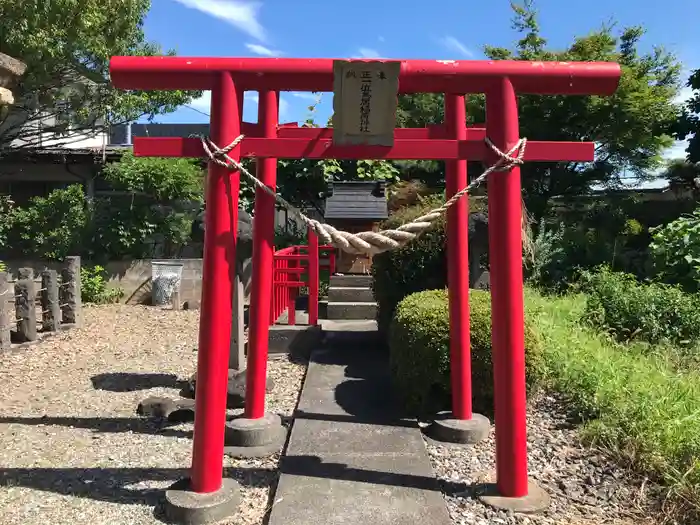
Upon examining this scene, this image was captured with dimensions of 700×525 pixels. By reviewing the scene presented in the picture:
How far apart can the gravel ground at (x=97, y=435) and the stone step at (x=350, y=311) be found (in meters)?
1.34

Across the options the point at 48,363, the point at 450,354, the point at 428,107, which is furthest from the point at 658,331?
the point at 428,107

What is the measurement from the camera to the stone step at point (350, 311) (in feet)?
24.3

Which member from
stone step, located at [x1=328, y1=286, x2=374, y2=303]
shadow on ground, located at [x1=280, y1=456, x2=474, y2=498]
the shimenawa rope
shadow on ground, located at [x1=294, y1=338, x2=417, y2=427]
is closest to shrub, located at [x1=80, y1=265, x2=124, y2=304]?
stone step, located at [x1=328, y1=286, x2=374, y2=303]

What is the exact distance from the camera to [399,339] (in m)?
4.33

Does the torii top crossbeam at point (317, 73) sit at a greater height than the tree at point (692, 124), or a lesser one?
lesser

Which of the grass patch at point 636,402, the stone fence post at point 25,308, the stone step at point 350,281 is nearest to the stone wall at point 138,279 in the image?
the stone fence post at point 25,308

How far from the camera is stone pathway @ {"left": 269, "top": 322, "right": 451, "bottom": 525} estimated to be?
9.02 feet

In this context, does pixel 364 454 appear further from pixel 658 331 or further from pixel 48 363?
pixel 48 363

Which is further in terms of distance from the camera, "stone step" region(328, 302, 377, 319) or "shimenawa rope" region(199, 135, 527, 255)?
"stone step" region(328, 302, 377, 319)

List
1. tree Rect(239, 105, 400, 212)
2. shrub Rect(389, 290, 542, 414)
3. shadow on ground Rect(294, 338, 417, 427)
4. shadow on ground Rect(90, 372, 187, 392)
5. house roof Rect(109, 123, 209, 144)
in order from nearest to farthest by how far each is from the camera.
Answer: shrub Rect(389, 290, 542, 414) < shadow on ground Rect(294, 338, 417, 427) < shadow on ground Rect(90, 372, 187, 392) < tree Rect(239, 105, 400, 212) < house roof Rect(109, 123, 209, 144)

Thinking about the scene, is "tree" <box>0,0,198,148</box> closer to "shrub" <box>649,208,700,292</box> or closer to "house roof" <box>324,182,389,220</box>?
"house roof" <box>324,182,389,220</box>

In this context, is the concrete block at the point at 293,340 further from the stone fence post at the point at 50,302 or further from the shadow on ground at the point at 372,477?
the stone fence post at the point at 50,302

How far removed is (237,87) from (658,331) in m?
5.07

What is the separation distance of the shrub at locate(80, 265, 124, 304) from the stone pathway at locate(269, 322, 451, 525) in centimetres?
698
